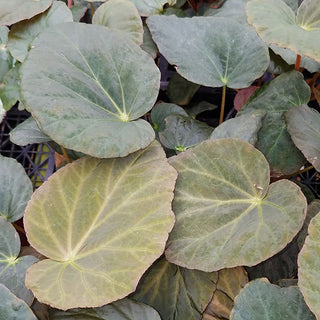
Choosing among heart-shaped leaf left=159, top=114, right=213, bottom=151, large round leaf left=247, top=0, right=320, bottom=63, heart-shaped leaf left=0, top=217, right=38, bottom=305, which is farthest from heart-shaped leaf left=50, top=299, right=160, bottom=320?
large round leaf left=247, top=0, right=320, bottom=63

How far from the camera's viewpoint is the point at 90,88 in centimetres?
68

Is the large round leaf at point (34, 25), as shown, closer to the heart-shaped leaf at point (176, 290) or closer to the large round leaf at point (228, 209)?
the large round leaf at point (228, 209)

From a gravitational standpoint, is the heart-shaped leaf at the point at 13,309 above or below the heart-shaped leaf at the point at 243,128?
below

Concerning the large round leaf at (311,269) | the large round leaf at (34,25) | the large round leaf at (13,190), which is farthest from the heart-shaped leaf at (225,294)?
the large round leaf at (34,25)

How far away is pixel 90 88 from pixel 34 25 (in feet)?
0.96

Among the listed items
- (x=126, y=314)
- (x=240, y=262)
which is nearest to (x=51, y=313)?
(x=126, y=314)

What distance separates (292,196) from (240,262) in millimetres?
126

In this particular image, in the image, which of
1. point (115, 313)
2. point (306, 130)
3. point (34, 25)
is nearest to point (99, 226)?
point (115, 313)

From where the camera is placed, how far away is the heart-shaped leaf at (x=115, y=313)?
592mm

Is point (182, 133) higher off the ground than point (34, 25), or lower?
lower

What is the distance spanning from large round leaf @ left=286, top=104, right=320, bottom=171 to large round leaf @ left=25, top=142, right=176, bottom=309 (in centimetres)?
22

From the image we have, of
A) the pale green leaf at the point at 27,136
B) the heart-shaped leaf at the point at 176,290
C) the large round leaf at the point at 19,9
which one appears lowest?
the heart-shaped leaf at the point at 176,290

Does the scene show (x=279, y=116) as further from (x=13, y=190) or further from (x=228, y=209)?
(x=13, y=190)

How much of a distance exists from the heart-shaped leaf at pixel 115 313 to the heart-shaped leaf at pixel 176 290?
6 cm
